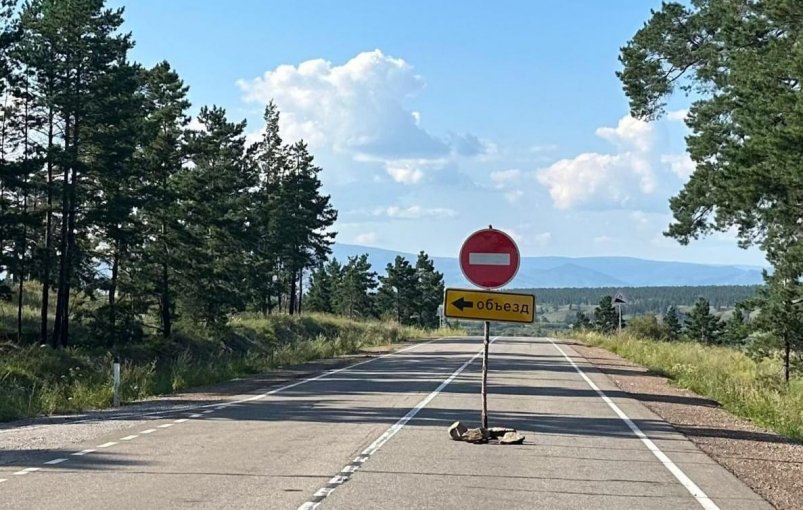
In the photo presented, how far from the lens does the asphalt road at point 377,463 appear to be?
891 cm

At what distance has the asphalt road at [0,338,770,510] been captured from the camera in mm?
8906

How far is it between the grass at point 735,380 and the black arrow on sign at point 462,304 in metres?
6.22

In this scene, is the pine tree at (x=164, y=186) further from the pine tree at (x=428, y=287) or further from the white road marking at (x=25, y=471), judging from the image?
the pine tree at (x=428, y=287)

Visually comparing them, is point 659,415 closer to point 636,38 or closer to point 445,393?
point 445,393

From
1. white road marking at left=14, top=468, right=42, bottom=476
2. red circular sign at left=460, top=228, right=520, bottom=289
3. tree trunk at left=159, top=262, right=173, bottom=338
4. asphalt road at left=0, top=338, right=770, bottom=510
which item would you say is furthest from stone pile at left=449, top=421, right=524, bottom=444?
tree trunk at left=159, top=262, right=173, bottom=338

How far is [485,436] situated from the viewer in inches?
512

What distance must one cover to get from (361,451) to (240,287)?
44.4m

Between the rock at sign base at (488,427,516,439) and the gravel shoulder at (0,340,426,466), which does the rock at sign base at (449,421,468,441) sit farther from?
the gravel shoulder at (0,340,426,466)

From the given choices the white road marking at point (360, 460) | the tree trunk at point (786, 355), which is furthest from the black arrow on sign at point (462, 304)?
the tree trunk at point (786, 355)

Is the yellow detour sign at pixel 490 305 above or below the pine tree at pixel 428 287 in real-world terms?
below

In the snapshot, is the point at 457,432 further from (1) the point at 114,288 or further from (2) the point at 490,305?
(1) the point at 114,288

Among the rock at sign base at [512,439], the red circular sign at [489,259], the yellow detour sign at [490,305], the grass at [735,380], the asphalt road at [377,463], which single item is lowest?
the asphalt road at [377,463]

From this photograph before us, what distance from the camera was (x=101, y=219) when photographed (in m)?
36.6

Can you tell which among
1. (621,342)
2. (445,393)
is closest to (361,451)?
(445,393)
